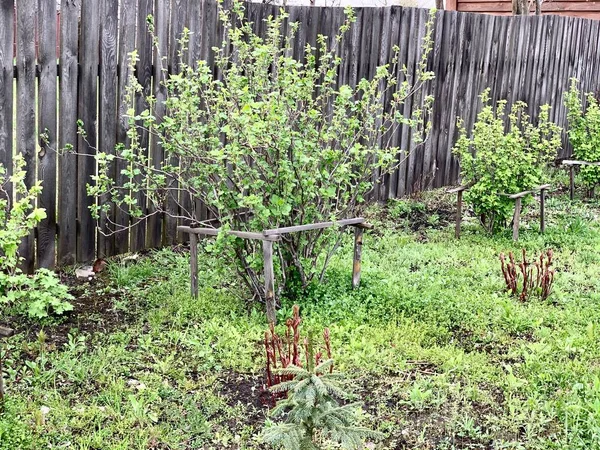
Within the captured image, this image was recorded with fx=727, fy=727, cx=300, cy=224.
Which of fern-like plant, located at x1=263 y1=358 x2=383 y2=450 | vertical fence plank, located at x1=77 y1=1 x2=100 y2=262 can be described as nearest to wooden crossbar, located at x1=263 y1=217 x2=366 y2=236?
vertical fence plank, located at x1=77 y1=1 x2=100 y2=262

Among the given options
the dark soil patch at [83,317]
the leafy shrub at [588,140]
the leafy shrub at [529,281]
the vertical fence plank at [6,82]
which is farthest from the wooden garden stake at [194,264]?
the leafy shrub at [588,140]

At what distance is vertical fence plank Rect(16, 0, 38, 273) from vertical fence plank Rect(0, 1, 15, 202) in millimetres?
53

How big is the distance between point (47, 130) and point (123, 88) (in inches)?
30.1

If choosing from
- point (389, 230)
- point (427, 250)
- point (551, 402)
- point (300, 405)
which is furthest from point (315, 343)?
point (389, 230)

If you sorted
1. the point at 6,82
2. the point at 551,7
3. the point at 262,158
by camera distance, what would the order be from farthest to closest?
the point at 551,7 → the point at 6,82 → the point at 262,158

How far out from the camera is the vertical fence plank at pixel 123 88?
551cm

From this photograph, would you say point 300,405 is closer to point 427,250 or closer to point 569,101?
point 427,250

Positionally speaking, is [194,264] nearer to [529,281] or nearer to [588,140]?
[529,281]

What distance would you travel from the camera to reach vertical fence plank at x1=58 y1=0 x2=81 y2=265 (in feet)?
16.9

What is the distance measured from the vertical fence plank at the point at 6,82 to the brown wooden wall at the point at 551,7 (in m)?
14.4

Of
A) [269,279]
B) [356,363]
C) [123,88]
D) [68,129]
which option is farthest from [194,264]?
[123,88]

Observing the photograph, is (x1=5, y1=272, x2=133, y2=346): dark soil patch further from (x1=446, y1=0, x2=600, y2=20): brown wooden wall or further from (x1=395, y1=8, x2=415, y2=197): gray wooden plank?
(x1=446, y1=0, x2=600, y2=20): brown wooden wall

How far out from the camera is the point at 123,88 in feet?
18.5

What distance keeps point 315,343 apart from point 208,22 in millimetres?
3185
